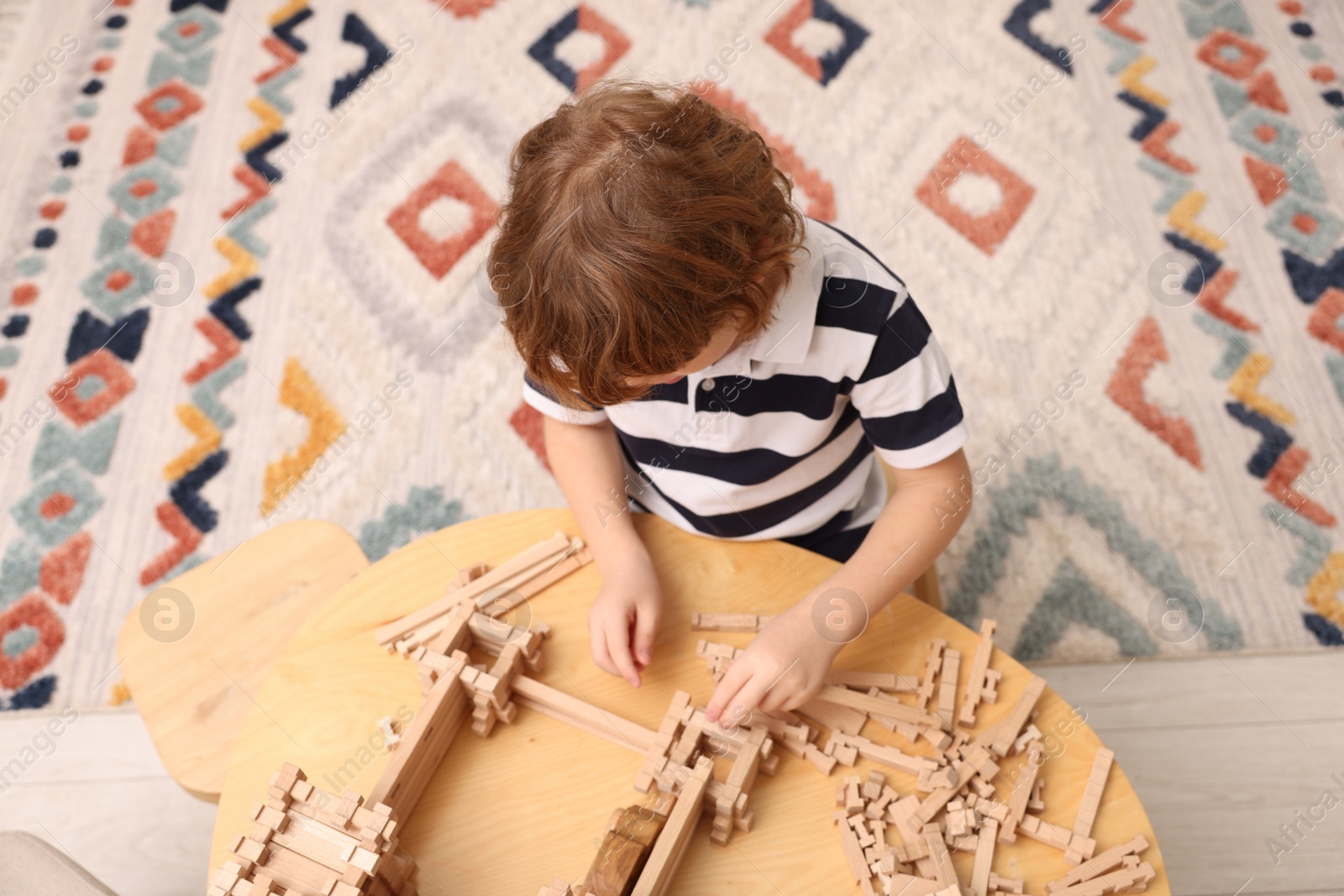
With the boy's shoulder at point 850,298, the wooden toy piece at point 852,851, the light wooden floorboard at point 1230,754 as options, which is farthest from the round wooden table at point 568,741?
the light wooden floorboard at point 1230,754

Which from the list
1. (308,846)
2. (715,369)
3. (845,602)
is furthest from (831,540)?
(308,846)

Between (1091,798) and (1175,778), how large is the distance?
23.2 inches

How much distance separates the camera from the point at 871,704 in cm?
79

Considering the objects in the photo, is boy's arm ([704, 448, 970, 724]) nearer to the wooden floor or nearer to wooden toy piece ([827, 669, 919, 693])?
wooden toy piece ([827, 669, 919, 693])

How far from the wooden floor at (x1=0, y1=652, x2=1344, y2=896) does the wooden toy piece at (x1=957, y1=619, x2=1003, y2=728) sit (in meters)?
0.54

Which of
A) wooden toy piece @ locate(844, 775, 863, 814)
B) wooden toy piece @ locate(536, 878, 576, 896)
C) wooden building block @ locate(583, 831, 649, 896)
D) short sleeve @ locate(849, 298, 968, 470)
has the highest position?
short sleeve @ locate(849, 298, 968, 470)

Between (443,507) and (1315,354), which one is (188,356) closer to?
(443,507)

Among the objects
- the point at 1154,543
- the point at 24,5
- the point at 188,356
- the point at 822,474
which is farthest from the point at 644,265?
the point at 24,5

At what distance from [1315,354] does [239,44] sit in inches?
80.8

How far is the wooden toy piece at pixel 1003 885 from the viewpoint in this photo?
0.71 metres

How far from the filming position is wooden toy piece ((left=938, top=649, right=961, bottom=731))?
0.79 m

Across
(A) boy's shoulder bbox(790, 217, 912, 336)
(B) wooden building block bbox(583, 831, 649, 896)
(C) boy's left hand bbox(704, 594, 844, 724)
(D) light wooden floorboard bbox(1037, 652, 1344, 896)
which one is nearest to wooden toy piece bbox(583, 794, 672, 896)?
(B) wooden building block bbox(583, 831, 649, 896)

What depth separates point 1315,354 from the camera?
4.87 ft

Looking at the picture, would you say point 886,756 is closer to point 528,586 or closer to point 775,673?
point 775,673
